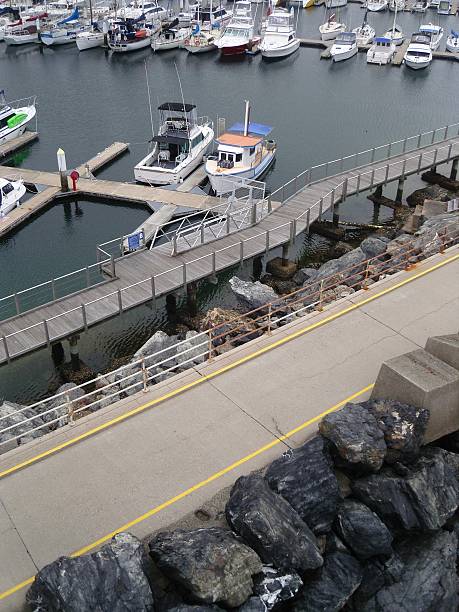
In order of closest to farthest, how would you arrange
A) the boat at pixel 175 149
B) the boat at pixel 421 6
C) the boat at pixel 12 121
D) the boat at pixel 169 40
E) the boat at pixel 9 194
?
the boat at pixel 9 194 < the boat at pixel 175 149 < the boat at pixel 12 121 < the boat at pixel 169 40 < the boat at pixel 421 6

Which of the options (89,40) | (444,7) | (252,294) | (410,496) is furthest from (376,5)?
(410,496)

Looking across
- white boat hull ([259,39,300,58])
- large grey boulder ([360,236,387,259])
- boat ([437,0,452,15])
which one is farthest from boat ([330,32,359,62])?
large grey boulder ([360,236,387,259])

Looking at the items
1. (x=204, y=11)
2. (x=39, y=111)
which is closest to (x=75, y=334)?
(x=39, y=111)

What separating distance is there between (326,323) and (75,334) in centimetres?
972

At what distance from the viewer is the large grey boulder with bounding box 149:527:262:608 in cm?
1170

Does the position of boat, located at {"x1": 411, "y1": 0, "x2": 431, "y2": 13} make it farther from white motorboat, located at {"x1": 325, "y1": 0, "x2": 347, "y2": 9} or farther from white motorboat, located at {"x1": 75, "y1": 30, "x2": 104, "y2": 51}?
white motorboat, located at {"x1": 75, "y1": 30, "x2": 104, "y2": 51}

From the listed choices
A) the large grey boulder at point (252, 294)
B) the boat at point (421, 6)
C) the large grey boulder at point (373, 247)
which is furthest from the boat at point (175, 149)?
the boat at point (421, 6)

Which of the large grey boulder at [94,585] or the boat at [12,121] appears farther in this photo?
the boat at [12,121]

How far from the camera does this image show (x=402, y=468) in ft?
50.3

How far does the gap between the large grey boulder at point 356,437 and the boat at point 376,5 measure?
102 meters

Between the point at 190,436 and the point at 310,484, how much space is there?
11.1 ft

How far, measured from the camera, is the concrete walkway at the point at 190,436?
1352 cm

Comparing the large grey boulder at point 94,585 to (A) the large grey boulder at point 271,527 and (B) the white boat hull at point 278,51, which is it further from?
(B) the white boat hull at point 278,51

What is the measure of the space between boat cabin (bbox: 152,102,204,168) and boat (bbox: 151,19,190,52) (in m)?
35.7
